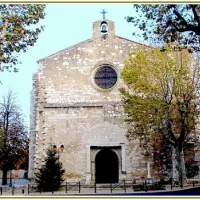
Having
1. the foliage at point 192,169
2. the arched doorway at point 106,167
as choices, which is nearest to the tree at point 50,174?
the arched doorway at point 106,167

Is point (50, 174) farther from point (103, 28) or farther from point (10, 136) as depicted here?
point (103, 28)

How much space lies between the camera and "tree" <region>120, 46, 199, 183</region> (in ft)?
37.2

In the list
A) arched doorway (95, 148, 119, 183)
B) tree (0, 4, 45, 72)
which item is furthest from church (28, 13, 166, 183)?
tree (0, 4, 45, 72)

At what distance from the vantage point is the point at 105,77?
1419 cm

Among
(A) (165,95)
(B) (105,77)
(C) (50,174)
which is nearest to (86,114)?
(B) (105,77)

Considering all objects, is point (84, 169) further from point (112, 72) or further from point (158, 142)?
point (112, 72)

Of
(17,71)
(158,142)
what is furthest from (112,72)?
(17,71)

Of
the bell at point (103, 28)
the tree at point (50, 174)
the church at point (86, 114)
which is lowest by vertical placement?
the tree at point (50, 174)

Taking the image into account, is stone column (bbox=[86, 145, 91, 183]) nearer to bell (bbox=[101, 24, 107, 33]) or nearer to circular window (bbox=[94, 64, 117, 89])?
circular window (bbox=[94, 64, 117, 89])

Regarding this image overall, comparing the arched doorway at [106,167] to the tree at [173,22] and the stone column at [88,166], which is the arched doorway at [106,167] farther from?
the tree at [173,22]

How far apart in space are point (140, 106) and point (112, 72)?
288 centimetres

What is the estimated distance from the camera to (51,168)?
11875 mm

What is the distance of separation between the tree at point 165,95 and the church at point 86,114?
131cm

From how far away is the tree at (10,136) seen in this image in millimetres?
10984
